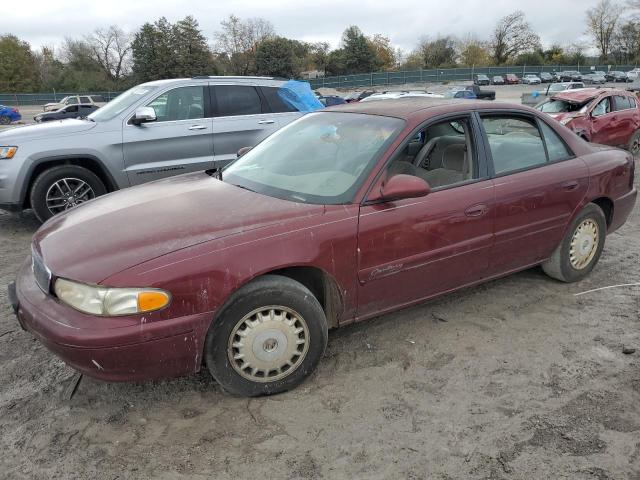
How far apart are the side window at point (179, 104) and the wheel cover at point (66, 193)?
1.24m

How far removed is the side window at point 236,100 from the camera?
6801mm

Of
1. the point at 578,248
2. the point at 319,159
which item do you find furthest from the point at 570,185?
the point at 319,159

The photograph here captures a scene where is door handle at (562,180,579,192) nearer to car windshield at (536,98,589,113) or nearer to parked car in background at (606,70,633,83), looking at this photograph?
car windshield at (536,98,589,113)

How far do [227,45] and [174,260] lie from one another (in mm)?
84990

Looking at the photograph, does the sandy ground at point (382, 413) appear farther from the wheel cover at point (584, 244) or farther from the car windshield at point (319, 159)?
the car windshield at point (319, 159)

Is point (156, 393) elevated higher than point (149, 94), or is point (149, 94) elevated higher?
point (149, 94)

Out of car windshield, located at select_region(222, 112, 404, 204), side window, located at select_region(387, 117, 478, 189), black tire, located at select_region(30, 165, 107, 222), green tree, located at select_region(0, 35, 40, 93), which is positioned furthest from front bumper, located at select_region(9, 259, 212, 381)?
green tree, located at select_region(0, 35, 40, 93)

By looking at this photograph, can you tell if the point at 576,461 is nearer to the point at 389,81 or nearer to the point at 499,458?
the point at 499,458

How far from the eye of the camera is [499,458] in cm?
236

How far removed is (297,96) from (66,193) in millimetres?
3490

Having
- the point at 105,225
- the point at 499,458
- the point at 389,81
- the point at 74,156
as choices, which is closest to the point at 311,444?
the point at 499,458

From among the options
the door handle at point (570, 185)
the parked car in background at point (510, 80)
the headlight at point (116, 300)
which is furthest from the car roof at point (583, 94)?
the parked car in background at point (510, 80)

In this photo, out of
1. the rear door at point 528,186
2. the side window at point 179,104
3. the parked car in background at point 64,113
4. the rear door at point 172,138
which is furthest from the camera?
the parked car in background at point 64,113

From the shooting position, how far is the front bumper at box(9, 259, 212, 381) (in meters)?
2.38
